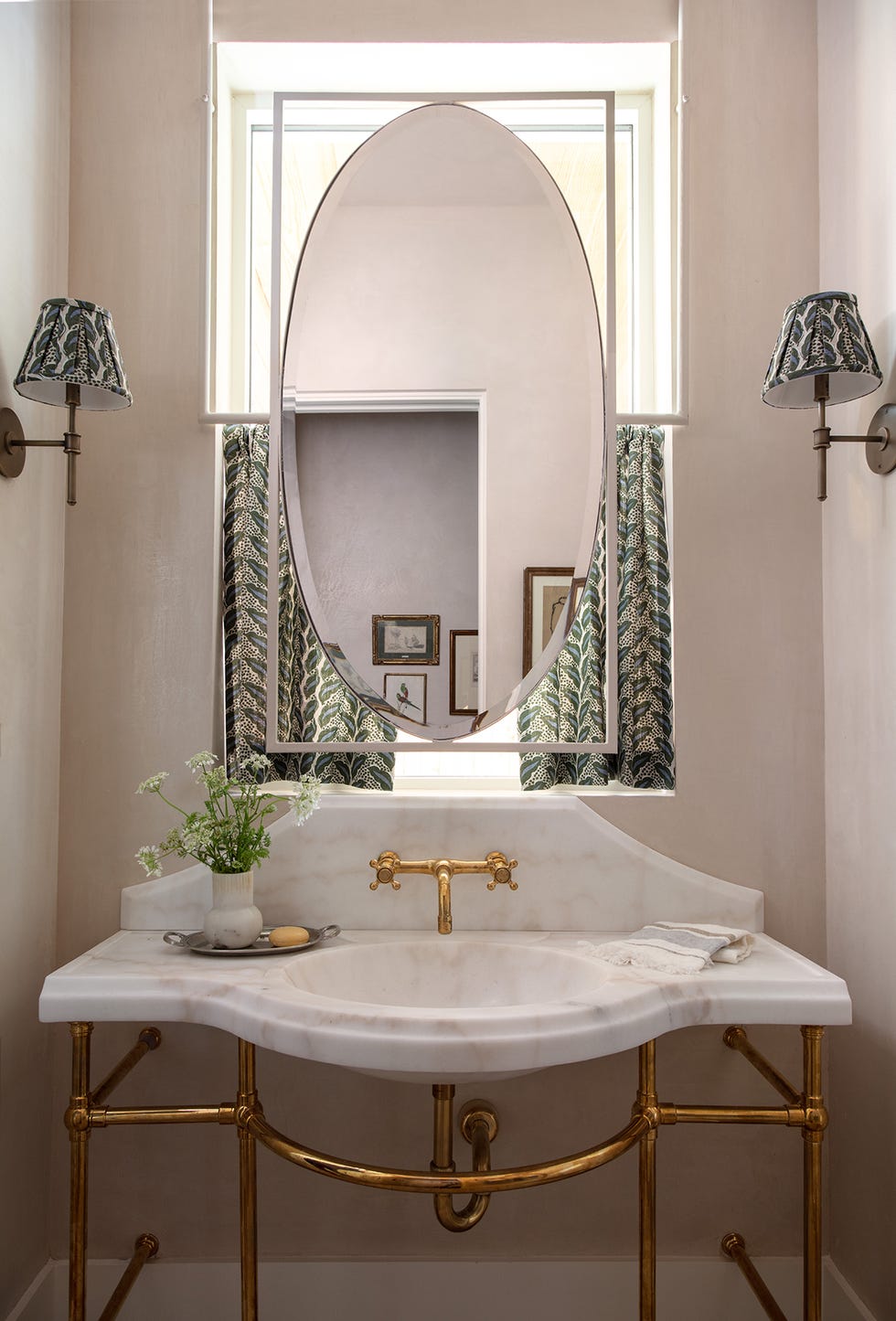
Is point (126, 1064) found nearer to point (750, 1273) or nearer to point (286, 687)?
point (286, 687)

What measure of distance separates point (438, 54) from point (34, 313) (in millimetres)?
829

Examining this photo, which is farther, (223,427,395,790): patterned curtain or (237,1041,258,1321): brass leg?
(223,427,395,790): patterned curtain

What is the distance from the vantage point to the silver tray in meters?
1.37

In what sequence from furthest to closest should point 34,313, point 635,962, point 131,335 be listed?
point 131,335 → point 34,313 → point 635,962

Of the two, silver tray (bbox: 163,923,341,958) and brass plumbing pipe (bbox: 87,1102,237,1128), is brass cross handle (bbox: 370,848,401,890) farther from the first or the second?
A: brass plumbing pipe (bbox: 87,1102,237,1128)

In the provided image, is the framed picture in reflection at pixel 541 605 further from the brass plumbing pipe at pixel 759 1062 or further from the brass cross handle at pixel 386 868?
the brass plumbing pipe at pixel 759 1062

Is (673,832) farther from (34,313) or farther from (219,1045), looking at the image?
(34,313)

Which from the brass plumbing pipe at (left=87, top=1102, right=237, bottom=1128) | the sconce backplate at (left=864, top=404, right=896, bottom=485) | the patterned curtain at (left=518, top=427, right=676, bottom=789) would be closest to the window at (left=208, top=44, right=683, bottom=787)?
the patterned curtain at (left=518, top=427, right=676, bottom=789)

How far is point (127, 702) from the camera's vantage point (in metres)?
1.62

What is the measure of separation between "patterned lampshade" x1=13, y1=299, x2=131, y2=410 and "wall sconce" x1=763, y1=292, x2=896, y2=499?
975 millimetres

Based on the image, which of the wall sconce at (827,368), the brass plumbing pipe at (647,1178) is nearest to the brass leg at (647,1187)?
the brass plumbing pipe at (647,1178)

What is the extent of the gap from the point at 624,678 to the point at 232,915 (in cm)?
75

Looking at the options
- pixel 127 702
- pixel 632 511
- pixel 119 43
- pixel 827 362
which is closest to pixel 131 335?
pixel 119 43

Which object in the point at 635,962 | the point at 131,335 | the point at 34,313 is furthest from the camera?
the point at 131,335
